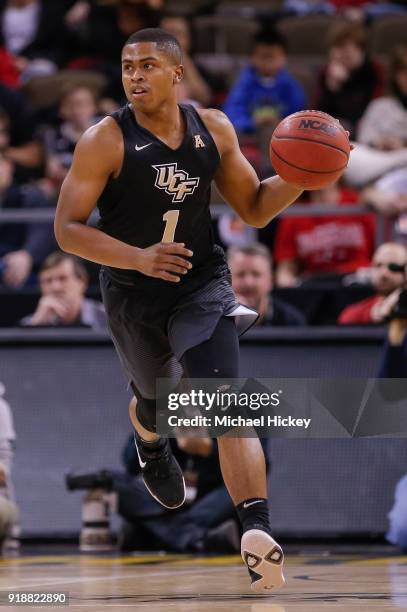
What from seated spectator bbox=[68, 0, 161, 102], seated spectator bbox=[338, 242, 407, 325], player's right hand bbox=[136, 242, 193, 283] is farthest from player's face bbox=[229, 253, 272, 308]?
seated spectator bbox=[68, 0, 161, 102]

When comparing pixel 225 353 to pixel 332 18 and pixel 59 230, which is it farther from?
pixel 332 18

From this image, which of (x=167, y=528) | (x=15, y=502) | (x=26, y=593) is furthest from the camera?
(x=15, y=502)

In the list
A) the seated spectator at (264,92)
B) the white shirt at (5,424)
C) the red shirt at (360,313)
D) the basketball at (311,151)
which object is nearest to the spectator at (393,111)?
the seated spectator at (264,92)

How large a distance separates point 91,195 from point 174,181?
12.9 inches

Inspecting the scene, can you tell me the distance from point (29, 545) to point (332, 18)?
7172mm

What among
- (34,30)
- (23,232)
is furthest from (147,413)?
(34,30)

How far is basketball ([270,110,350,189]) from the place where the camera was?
4.84m

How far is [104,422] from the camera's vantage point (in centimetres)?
782

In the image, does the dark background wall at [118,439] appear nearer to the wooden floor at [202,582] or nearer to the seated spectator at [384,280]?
the seated spectator at [384,280]

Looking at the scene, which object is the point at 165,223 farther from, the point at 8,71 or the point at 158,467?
the point at 8,71

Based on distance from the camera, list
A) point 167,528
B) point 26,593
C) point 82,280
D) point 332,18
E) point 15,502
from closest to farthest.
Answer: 1. point 26,593
2. point 167,528
3. point 15,502
4. point 82,280
5. point 332,18

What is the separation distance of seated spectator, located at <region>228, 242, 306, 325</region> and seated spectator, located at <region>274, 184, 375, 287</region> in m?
1.03

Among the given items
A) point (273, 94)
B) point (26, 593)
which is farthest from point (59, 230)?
point (273, 94)

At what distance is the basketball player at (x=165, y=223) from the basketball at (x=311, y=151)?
0.76 feet
